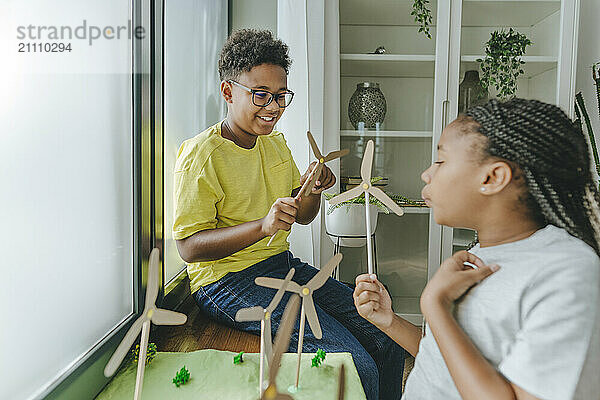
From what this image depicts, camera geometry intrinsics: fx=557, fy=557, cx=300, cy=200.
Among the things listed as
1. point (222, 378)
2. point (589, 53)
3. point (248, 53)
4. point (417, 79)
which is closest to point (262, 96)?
point (248, 53)

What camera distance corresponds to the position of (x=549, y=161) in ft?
2.48

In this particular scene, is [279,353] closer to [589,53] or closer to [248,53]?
[248,53]

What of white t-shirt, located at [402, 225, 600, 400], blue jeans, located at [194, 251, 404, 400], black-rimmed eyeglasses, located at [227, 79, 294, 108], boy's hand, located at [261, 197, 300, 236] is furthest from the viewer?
black-rimmed eyeglasses, located at [227, 79, 294, 108]

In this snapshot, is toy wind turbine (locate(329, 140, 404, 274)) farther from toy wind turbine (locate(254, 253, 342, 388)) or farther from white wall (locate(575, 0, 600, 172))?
white wall (locate(575, 0, 600, 172))

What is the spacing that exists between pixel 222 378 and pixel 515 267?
70 centimetres

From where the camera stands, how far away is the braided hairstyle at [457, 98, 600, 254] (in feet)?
2.48

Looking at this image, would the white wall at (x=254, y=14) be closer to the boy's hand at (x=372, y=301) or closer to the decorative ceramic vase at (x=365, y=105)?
the decorative ceramic vase at (x=365, y=105)

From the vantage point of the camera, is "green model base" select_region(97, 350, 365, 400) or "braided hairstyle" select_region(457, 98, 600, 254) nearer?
"braided hairstyle" select_region(457, 98, 600, 254)

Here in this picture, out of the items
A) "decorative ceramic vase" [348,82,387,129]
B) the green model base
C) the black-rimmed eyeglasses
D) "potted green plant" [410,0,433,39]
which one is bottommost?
the green model base

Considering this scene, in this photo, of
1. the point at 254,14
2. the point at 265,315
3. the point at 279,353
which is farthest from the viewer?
the point at 254,14

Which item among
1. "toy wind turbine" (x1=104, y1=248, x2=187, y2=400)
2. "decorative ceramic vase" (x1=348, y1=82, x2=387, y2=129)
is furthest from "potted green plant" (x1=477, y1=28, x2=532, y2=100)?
"toy wind turbine" (x1=104, y1=248, x2=187, y2=400)

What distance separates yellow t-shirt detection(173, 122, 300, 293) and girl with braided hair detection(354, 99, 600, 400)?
0.78 meters

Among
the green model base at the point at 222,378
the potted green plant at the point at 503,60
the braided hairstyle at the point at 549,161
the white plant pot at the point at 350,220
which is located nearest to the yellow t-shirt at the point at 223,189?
the green model base at the point at 222,378

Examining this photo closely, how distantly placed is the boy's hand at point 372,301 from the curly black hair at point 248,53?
2.64 ft
